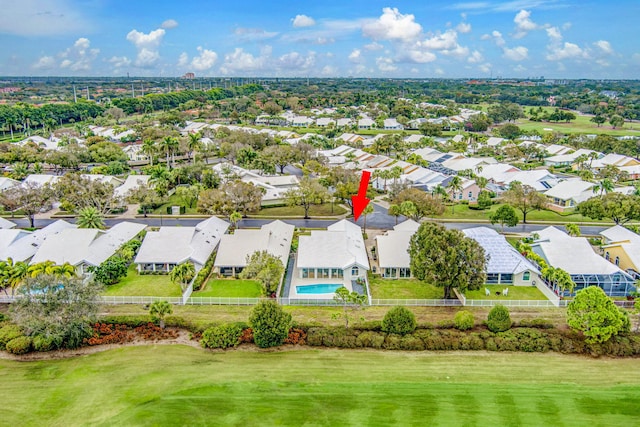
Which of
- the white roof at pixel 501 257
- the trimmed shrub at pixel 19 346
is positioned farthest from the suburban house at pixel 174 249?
the white roof at pixel 501 257

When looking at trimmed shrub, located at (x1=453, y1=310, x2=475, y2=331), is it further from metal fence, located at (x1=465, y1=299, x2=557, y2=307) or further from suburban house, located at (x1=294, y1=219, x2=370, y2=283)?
suburban house, located at (x1=294, y1=219, x2=370, y2=283)

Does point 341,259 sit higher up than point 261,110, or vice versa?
point 261,110

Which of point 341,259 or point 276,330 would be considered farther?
point 341,259

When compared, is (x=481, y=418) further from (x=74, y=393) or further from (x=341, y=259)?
(x=74, y=393)

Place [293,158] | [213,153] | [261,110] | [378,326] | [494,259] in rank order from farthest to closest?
[261,110] < [213,153] < [293,158] < [494,259] < [378,326]

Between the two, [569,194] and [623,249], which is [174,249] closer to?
[623,249]

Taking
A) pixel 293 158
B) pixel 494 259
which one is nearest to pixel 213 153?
pixel 293 158
